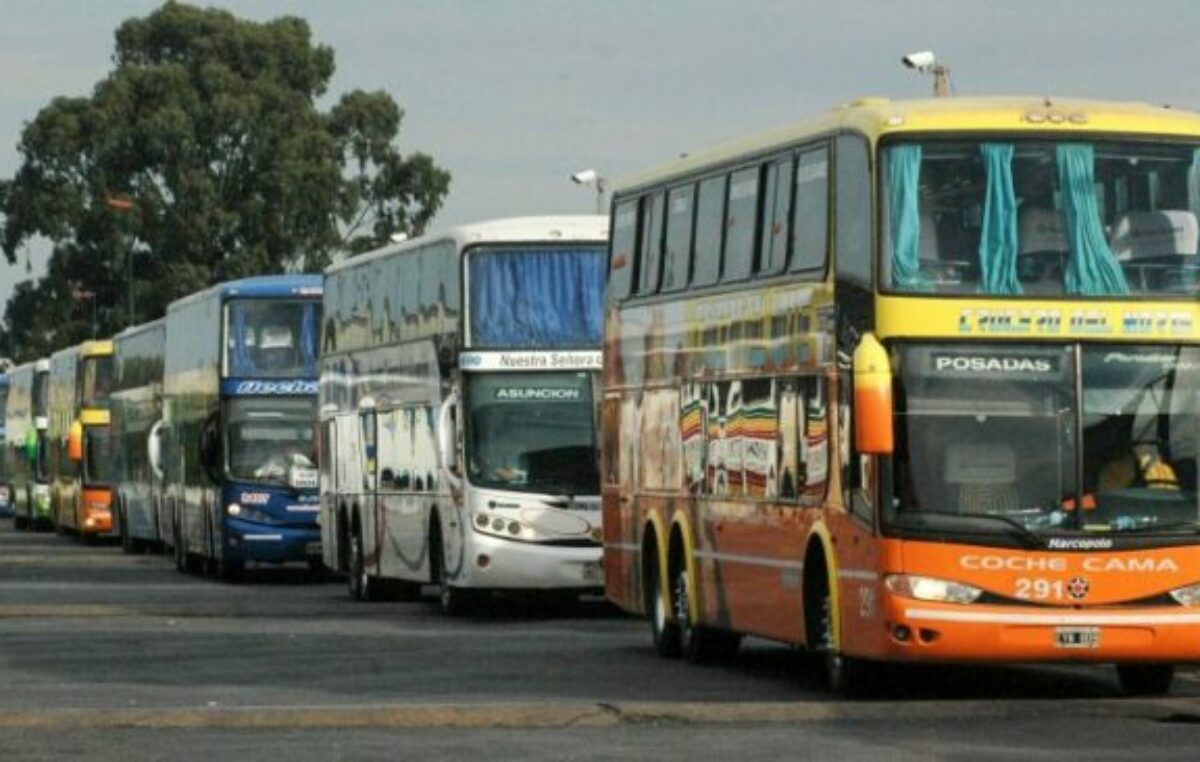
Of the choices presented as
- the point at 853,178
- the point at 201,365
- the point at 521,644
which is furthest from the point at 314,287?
the point at 853,178

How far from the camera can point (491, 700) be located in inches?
875

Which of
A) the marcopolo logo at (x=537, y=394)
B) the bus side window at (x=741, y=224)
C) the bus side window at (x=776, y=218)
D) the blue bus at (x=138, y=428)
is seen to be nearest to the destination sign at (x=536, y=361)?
the marcopolo logo at (x=537, y=394)

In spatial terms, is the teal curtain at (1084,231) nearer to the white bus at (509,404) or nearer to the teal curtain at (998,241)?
the teal curtain at (998,241)

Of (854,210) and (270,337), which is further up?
(270,337)

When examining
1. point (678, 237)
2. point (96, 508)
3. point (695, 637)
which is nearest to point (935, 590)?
point (695, 637)

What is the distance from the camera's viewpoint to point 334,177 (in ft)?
356

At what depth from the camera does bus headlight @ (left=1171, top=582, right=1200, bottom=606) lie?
21.1 metres

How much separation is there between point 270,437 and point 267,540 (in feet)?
4.15

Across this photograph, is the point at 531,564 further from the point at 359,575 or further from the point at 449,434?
the point at 359,575

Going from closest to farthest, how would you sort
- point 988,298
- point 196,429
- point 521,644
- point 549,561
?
point 988,298 < point 521,644 < point 549,561 < point 196,429

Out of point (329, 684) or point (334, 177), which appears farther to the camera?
point (334, 177)

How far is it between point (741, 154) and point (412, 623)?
32.5 ft

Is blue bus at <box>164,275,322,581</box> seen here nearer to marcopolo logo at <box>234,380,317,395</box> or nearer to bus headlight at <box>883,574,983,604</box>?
marcopolo logo at <box>234,380,317,395</box>

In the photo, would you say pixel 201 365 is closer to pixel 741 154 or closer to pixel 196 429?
pixel 196 429
